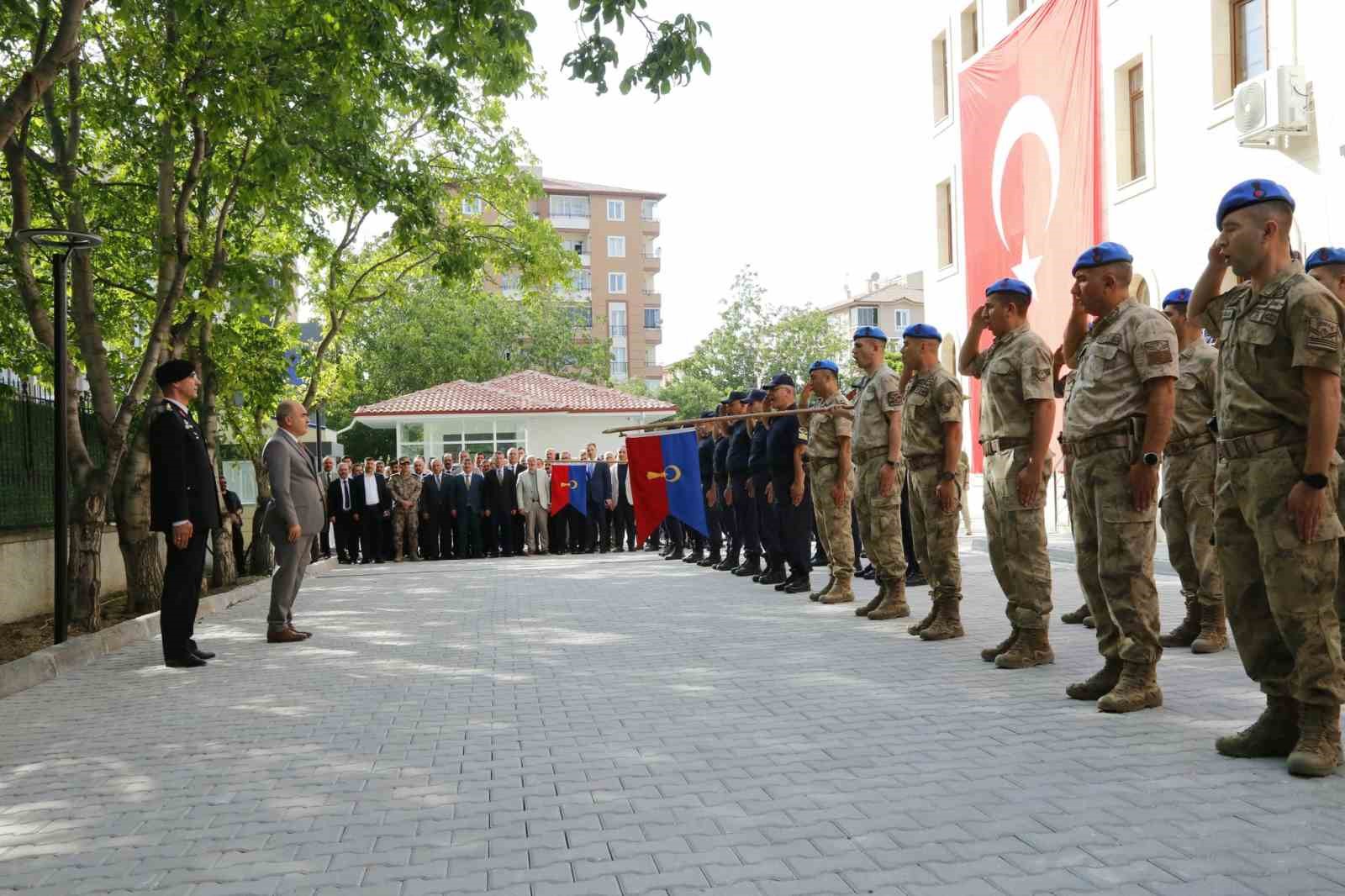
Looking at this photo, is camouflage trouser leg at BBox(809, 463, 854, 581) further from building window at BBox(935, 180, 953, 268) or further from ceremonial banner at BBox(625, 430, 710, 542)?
building window at BBox(935, 180, 953, 268)

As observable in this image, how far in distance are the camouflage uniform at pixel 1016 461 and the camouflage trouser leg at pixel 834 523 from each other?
4.04m

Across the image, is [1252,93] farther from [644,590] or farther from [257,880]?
[257,880]

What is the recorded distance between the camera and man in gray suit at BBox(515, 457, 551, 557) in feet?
76.1

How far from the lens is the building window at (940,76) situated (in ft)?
100

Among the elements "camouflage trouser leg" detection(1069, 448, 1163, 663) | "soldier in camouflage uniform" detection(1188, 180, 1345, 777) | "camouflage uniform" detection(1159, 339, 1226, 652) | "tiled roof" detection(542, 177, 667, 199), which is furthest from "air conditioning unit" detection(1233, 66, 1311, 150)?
"tiled roof" detection(542, 177, 667, 199)

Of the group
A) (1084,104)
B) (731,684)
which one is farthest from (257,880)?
(1084,104)

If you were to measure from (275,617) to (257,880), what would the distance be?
21.5 feet

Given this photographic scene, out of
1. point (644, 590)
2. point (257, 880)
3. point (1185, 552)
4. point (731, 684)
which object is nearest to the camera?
point (257, 880)

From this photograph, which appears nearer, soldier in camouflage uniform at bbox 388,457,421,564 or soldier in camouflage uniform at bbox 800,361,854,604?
soldier in camouflage uniform at bbox 800,361,854,604

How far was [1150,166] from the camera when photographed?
20.9m

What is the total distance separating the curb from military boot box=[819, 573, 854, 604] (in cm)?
603

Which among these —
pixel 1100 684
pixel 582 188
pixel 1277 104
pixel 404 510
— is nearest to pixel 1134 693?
pixel 1100 684

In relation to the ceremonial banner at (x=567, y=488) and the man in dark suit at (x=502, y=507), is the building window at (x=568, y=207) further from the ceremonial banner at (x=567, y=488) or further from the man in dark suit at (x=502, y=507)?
the ceremonial banner at (x=567, y=488)

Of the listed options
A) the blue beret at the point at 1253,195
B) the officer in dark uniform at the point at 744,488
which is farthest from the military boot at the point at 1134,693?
the officer in dark uniform at the point at 744,488
